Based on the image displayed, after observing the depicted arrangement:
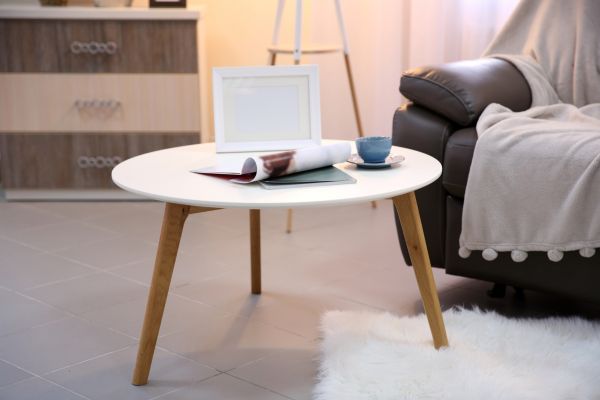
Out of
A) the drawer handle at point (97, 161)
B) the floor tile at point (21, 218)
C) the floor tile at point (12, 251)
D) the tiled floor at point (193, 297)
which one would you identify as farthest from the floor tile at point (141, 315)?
the drawer handle at point (97, 161)

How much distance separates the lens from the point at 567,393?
1.57m

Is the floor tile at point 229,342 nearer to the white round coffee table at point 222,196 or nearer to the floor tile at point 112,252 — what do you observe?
the white round coffee table at point 222,196

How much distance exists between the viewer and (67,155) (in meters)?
3.16

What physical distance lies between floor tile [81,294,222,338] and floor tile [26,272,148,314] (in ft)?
0.13

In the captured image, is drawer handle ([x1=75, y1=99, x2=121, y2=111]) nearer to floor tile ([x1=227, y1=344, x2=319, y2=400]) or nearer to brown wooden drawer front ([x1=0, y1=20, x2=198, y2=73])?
brown wooden drawer front ([x1=0, y1=20, x2=198, y2=73])

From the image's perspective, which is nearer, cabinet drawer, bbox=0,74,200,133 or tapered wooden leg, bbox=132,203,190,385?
tapered wooden leg, bbox=132,203,190,385

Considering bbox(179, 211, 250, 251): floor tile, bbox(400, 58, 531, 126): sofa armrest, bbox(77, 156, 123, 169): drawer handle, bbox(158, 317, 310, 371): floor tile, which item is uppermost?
bbox(400, 58, 531, 126): sofa armrest

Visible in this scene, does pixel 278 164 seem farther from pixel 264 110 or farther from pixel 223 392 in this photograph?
pixel 223 392

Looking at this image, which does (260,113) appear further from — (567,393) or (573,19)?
(573,19)

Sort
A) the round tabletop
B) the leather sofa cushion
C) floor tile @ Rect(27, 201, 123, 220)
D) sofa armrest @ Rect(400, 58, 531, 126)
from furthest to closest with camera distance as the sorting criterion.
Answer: floor tile @ Rect(27, 201, 123, 220) < sofa armrest @ Rect(400, 58, 531, 126) < the leather sofa cushion < the round tabletop

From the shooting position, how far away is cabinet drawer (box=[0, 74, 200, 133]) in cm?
311

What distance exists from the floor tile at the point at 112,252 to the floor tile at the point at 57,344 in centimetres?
46

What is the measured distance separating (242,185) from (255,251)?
0.57m

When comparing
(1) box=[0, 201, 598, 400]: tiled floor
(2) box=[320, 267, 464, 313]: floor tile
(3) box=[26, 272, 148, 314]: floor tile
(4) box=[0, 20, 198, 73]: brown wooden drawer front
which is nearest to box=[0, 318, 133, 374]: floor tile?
(1) box=[0, 201, 598, 400]: tiled floor
